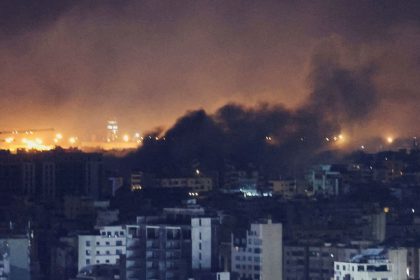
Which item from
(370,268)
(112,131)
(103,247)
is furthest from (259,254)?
(112,131)

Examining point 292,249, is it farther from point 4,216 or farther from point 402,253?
point 4,216

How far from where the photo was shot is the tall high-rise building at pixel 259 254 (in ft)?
88.9

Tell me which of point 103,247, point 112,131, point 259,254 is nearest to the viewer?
point 259,254

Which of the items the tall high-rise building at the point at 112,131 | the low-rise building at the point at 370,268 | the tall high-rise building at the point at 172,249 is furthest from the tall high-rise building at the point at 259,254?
→ the tall high-rise building at the point at 112,131

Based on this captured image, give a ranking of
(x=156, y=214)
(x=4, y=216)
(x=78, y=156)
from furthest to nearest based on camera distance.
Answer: (x=78, y=156)
(x=4, y=216)
(x=156, y=214)

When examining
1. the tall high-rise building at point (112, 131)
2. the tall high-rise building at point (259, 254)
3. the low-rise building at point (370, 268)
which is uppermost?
the tall high-rise building at point (112, 131)

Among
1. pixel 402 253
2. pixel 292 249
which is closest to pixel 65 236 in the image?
pixel 292 249

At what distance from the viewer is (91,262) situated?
94.4 ft

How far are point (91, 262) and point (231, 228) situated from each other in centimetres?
131

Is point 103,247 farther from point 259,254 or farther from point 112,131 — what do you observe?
point 112,131

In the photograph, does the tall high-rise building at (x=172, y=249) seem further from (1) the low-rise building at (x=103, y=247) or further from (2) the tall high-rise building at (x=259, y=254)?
(1) the low-rise building at (x=103, y=247)

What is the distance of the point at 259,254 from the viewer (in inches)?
1074

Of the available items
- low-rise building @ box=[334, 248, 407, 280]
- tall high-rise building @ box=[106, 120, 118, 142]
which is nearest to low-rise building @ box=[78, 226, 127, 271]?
low-rise building @ box=[334, 248, 407, 280]

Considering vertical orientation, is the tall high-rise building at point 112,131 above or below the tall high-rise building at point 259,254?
above
